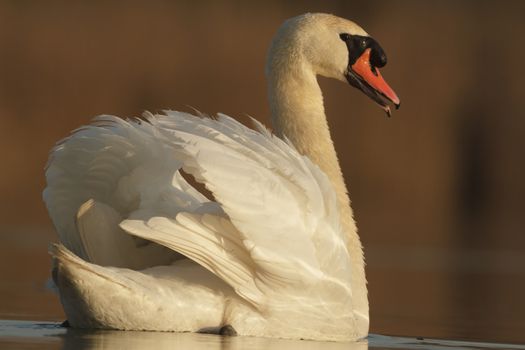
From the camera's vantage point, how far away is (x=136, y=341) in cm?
740

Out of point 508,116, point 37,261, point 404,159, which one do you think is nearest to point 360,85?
point 37,261

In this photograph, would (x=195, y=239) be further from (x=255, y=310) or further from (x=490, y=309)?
(x=490, y=309)

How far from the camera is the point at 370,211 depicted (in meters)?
22.3

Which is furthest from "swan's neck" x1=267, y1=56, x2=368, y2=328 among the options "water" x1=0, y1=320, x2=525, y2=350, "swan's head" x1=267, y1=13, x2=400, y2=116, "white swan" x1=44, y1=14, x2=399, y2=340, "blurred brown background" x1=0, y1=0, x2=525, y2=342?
"blurred brown background" x1=0, y1=0, x2=525, y2=342

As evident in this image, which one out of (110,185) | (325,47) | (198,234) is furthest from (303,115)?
(198,234)

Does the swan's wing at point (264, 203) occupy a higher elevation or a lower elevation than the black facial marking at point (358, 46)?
lower

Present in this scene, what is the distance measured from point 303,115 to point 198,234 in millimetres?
1699

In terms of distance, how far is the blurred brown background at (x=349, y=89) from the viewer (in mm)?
22266

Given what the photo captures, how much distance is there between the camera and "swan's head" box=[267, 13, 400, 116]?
9.23m

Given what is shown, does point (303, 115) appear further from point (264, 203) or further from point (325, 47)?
point (264, 203)

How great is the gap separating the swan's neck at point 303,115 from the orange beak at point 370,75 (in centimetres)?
29

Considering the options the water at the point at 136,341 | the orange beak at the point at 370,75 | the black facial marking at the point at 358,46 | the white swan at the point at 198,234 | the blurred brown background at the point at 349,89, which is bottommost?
the blurred brown background at the point at 349,89

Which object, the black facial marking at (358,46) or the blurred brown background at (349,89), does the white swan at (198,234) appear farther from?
the blurred brown background at (349,89)

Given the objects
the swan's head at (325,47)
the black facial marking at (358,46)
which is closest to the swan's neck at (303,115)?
the swan's head at (325,47)
